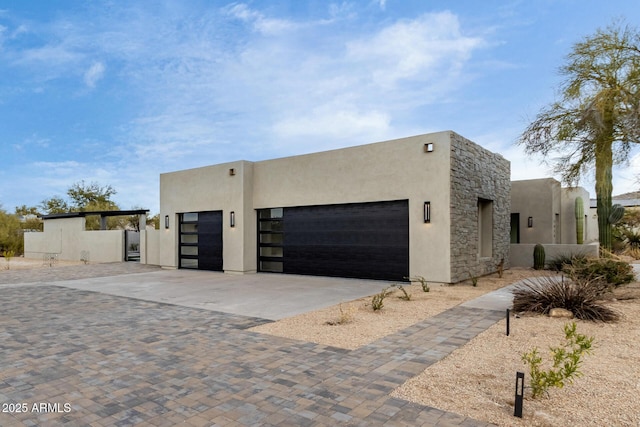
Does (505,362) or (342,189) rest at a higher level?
(342,189)

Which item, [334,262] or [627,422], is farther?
[334,262]

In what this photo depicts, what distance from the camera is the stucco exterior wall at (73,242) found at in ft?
69.2

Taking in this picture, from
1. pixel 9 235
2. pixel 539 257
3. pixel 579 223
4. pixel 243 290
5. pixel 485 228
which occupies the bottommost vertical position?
pixel 243 290

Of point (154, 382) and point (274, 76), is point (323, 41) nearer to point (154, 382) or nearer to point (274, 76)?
point (274, 76)

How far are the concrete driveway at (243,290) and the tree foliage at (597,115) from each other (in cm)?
639

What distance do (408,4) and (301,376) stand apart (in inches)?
425

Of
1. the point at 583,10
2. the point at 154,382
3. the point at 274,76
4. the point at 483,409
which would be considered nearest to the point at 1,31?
the point at 274,76

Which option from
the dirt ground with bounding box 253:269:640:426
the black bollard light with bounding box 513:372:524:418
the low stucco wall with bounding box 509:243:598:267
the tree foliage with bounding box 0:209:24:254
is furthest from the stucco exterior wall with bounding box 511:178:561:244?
the tree foliage with bounding box 0:209:24:254

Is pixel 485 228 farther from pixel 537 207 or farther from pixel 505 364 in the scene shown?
pixel 505 364

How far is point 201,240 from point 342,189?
6722 mm

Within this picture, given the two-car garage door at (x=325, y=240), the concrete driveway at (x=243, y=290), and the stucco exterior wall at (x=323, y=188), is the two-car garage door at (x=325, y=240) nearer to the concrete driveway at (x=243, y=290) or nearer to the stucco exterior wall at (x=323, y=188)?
the stucco exterior wall at (x=323, y=188)

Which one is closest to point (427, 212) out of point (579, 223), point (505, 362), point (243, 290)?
point (243, 290)

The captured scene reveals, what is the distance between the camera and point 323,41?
12.7 meters

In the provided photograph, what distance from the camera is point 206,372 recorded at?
3883 millimetres
